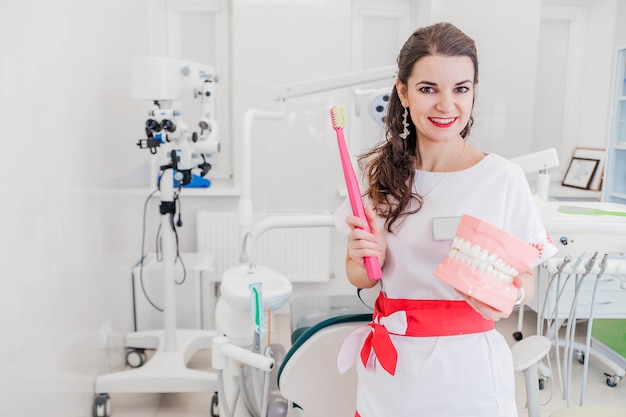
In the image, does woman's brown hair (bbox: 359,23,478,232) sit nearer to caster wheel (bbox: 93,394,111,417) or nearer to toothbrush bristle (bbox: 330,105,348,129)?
toothbrush bristle (bbox: 330,105,348,129)

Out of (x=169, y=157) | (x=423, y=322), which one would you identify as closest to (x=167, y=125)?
(x=169, y=157)

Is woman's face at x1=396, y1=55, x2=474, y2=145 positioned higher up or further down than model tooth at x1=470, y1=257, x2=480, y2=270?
higher up

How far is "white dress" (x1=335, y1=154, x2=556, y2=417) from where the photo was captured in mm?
1031

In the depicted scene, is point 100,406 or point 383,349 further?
point 100,406

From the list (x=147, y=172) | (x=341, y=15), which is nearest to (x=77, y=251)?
(x=147, y=172)

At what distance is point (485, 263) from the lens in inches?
33.6

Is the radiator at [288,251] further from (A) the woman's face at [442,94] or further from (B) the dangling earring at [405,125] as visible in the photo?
Result: (A) the woman's face at [442,94]

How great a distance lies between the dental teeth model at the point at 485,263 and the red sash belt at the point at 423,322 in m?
0.17

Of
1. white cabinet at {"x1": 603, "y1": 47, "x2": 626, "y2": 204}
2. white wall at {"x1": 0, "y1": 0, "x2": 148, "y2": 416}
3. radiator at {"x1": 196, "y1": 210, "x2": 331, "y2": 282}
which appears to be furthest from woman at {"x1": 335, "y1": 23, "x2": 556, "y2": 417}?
white cabinet at {"x1": 603, "y1": 47, "x2": 626, "y2": 204}

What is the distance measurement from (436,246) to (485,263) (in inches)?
7.7

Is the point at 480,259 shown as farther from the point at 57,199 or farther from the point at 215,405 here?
the point at 215,405

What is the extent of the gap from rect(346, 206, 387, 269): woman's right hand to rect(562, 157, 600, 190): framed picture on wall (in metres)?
3.33

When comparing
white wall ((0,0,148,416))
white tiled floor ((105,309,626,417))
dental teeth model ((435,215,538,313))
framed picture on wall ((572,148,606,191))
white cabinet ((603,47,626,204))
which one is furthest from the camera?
framed picture on wall ((572,148,606,191))

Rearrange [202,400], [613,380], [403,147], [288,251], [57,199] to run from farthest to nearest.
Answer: [288,251]
[613,380]
[202,400]
[57,199]
[403,147]
